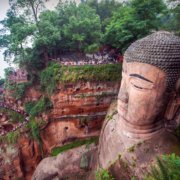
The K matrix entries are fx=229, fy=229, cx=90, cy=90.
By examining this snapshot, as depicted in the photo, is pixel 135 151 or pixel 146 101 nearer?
pixel 146 101

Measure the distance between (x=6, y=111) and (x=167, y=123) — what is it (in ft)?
35.0

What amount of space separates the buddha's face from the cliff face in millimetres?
5042

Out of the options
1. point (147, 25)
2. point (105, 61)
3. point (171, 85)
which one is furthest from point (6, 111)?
point (171, 85)

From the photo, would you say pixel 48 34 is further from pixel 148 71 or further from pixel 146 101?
pixel 146 101

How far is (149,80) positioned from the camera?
6.93m

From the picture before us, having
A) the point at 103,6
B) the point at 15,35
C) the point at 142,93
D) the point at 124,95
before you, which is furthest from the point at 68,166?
the point at 103,6

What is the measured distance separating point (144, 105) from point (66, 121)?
6.90m

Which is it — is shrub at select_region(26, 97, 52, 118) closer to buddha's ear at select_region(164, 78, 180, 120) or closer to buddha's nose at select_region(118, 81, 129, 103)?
buddha's nose at select_region(118, 81, 129, 103)

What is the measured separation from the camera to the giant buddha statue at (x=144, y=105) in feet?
22.4

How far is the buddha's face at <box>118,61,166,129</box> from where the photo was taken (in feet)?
22.7

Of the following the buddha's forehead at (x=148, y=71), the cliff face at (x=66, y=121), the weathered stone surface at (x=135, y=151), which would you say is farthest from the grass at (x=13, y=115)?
the buddha's forehead at (x=148, y=71)

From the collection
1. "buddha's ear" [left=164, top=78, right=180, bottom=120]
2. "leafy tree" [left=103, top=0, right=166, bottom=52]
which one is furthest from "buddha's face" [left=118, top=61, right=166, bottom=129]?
"leafy tree" [left=103, top=0, right=166, bottom=52]

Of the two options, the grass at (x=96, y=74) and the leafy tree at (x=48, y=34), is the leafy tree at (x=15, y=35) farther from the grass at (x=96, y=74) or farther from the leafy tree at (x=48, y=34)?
the grass at (x=96, y=74)

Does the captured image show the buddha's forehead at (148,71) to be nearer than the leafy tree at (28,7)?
Yes
